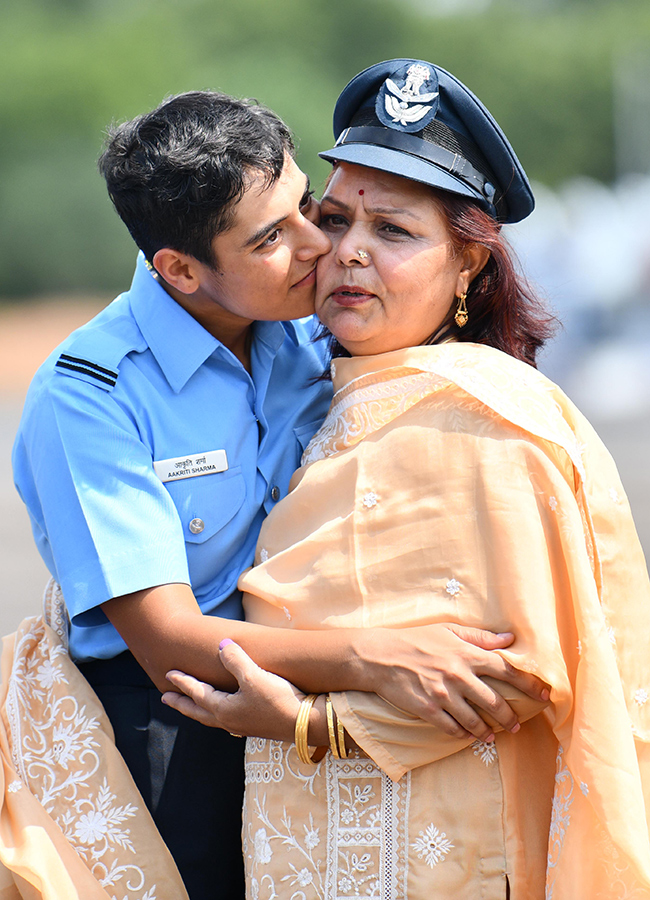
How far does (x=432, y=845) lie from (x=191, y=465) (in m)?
0.96

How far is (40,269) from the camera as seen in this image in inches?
1135

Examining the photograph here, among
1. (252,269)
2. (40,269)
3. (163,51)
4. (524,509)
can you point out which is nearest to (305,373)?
(252,269)

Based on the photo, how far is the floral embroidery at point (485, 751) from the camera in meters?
2.07

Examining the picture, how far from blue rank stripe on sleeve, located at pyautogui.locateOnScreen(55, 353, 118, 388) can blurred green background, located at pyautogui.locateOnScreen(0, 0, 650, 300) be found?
2336 centimetres

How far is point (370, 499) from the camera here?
2156mm

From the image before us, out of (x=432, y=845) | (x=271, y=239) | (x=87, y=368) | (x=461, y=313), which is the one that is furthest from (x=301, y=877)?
(x=271, y=239)

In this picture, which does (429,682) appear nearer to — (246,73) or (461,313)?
(461,313)

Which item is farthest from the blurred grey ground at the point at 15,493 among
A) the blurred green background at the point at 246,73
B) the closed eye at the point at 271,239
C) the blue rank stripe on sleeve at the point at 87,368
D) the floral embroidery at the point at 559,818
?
the blurred green background at the point at 246,73

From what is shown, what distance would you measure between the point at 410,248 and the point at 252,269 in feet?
1.28

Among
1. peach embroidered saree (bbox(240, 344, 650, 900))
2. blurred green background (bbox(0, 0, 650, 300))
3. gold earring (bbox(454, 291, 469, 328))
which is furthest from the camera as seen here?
blurred green background (bbox(0, 0, 650, 300))

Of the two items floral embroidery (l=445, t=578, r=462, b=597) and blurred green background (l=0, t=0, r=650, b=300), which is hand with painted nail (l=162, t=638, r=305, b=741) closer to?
floral embroidery (l=445, t=578, r=462, b=597)

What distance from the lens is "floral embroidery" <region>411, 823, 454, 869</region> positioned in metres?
2.03


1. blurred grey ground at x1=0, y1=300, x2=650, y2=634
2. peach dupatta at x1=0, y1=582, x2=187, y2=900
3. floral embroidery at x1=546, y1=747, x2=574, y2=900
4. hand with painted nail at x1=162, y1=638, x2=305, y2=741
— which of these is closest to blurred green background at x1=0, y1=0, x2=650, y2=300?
blurred grey ground at x1=0, y1=300, x2=650, y2=634

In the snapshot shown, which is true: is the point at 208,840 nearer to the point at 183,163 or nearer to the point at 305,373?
the point at 305,373
